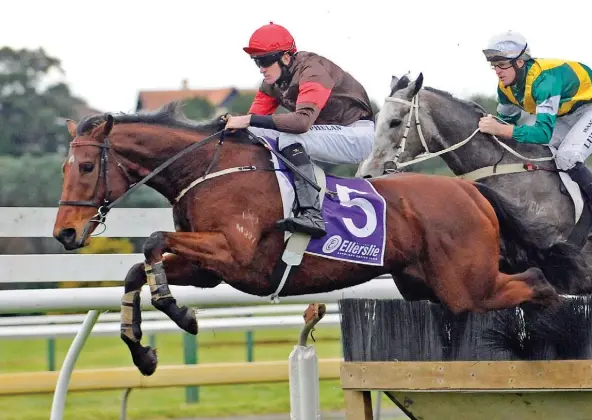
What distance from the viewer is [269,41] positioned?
5.04 metres

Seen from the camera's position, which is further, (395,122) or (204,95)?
(204,95)

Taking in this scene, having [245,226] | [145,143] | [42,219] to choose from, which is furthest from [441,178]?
[42,219]

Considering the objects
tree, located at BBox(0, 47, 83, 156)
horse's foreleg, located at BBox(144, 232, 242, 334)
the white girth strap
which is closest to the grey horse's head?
the white girth strap

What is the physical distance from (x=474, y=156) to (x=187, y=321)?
2162 millimetres

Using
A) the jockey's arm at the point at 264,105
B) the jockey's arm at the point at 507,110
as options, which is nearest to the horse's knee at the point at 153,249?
the jockey's arm at the point at 264,105

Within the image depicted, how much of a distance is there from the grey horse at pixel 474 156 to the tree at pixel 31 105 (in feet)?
52.8

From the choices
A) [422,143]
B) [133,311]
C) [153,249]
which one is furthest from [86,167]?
[422,143]

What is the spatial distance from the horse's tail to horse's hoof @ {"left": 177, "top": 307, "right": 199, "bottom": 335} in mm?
1650

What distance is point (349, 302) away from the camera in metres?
4.27

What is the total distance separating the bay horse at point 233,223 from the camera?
4.68 meters

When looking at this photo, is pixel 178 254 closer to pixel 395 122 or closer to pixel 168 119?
pixel 168 119

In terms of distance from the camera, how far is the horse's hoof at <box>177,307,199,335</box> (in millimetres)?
4605

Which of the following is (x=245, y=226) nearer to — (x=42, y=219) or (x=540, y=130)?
(x=540, y=130)

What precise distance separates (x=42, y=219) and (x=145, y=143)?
7.52ft
